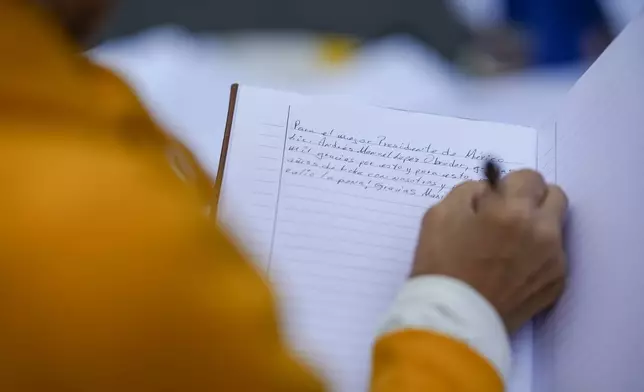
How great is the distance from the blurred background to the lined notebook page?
109 millimetres

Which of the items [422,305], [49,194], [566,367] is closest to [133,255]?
[49,194]

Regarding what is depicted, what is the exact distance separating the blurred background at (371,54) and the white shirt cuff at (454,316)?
0.22m

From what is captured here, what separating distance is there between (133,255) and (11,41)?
0.36 feet

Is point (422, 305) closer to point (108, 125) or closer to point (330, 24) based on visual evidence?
point (108, 125)

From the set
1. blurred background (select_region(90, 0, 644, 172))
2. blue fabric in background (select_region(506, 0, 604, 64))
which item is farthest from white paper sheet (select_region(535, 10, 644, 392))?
blue fabric in background (select_region(506, 0, 604, 64))

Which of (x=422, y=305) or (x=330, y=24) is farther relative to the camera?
(x=330, y=24)

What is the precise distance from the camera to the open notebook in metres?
0.41

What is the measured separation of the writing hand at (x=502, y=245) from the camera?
1.34ft

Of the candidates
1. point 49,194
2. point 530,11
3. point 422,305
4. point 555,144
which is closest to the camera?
point 49,194

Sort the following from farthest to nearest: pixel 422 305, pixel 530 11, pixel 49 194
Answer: pixel 530 11 < pixel 422 305 < pixel 49 194

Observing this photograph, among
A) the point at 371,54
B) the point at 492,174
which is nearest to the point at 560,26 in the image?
the point at 371,54

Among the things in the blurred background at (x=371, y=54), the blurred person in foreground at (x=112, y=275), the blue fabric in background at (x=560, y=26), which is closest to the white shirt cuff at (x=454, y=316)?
the blurred person in foreground at (x=112, y=275)

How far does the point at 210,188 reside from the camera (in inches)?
20.1

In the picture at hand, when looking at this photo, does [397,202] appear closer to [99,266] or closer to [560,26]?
[99,266]
